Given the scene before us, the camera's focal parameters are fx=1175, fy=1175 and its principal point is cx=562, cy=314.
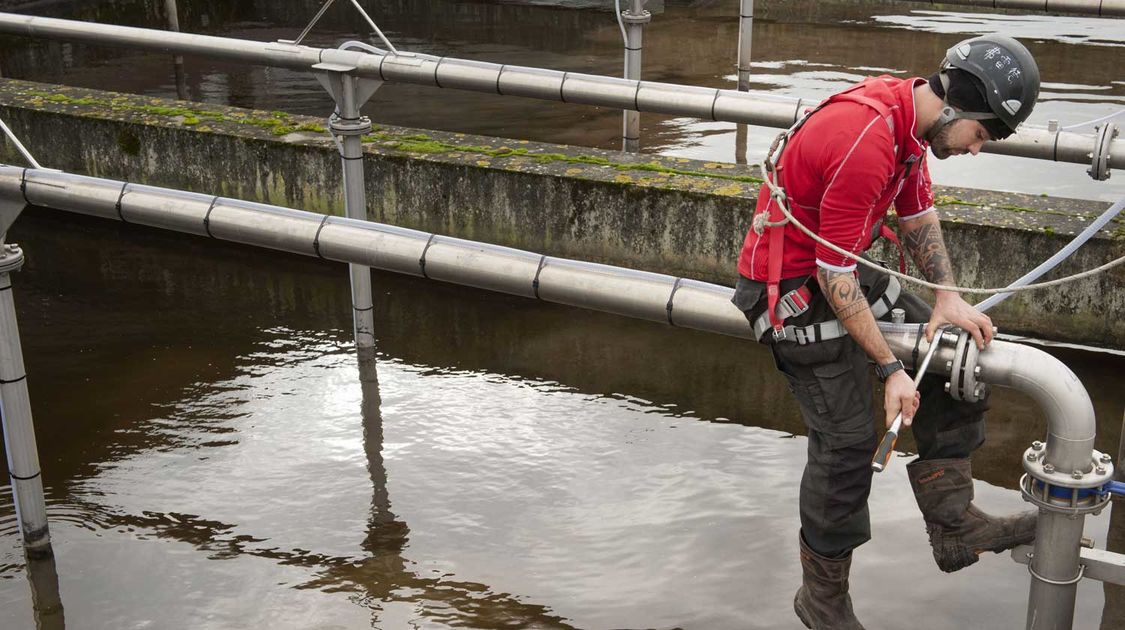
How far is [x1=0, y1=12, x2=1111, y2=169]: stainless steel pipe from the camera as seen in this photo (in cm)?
397

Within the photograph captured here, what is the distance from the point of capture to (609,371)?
183 inches

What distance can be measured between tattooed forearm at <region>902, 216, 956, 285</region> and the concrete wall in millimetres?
1959

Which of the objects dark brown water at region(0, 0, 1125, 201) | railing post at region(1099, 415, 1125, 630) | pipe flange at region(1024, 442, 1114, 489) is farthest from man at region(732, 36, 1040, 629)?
dark brown water at region(0, 0, 1125, 201)

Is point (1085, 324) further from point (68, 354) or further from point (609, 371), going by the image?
point (68, 354)

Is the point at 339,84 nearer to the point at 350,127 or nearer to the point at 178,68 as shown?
the point at 350,127

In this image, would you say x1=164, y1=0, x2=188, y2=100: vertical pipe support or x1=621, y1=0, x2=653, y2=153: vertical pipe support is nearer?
x1=621, y1=0, x2=653, y2=153: vertical pipe support

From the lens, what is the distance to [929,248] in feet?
9.48

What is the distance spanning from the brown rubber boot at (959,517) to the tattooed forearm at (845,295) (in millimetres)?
638

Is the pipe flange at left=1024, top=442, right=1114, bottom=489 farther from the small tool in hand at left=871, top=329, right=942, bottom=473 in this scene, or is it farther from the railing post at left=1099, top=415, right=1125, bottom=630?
the railing post at left=1099, top=415, right=1125, bottom=630

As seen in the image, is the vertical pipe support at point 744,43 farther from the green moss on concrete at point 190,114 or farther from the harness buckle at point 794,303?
the harness buckle at point 794,303

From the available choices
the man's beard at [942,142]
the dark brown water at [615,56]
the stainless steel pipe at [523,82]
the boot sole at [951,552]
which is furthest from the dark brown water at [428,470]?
the dark brown water at [615,56]

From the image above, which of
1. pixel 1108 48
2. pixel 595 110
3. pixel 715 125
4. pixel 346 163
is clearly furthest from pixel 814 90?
pixel 346 163

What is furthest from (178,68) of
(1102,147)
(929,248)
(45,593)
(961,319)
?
(961,319)

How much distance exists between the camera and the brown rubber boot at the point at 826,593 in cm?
278
